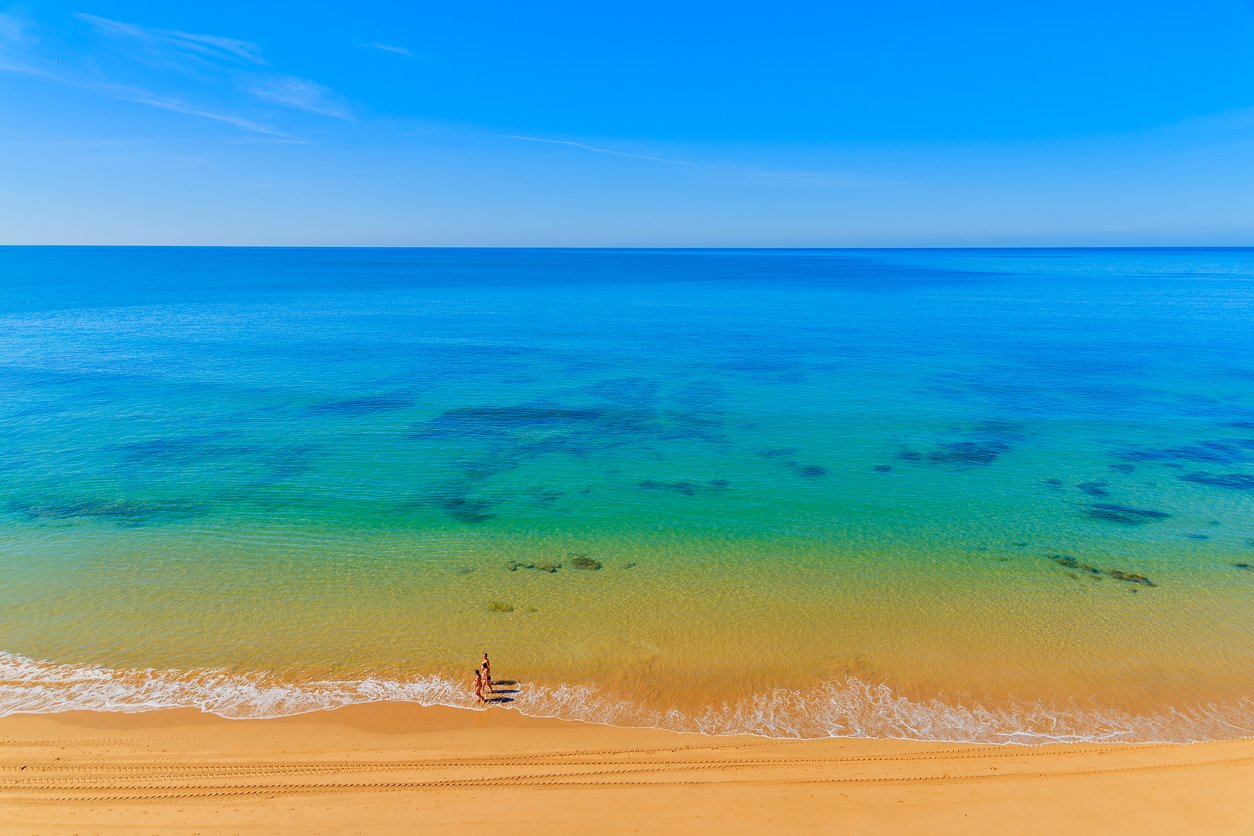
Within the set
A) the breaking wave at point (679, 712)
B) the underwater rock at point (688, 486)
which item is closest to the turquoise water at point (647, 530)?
the breaking wave at point (679, 712)

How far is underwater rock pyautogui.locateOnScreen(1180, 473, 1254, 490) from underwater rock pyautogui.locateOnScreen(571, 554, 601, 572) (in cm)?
3581

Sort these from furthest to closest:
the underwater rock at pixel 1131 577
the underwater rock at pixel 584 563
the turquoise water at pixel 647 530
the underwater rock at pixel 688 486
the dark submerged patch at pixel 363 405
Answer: the dark submerged patch at pixel 363 405
the underwater rock at pixel 688 486
the underwater rock at pixel 584 563
the underwater rock at pixel 1131 577
the turquoise water at pixel 647 530

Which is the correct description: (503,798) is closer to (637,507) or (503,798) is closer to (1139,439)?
(637,507)

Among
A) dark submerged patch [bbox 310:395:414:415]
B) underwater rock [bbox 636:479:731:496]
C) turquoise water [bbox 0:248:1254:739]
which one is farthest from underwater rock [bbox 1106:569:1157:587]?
dark submerged patch [bbox 310:395:414:415]

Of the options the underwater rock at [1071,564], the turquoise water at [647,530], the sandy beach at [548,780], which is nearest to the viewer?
the sandy beach at [548,780]

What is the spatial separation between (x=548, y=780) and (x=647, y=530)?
15.7 m

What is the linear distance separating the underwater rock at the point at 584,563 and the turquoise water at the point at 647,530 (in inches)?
8.0

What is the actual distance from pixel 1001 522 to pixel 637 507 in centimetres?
1885

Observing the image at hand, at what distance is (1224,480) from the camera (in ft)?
124

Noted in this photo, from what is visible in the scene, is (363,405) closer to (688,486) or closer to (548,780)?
(688,486)

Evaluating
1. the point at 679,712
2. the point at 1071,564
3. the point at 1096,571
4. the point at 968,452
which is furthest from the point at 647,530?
the point at 968,452

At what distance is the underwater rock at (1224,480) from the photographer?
37031 millimetres

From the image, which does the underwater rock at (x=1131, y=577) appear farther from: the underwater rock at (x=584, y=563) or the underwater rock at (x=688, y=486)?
the underwater rock at (x=584, y=563)

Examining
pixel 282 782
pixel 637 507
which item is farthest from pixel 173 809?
pixel 637 507
